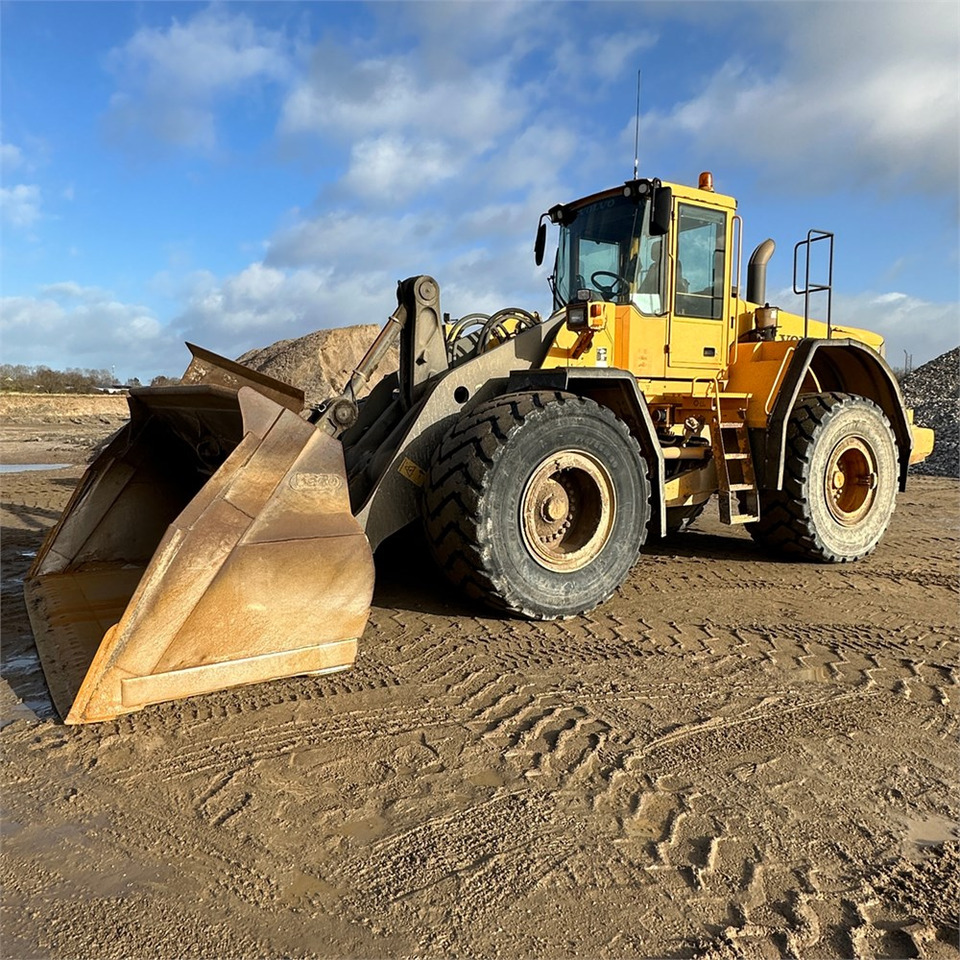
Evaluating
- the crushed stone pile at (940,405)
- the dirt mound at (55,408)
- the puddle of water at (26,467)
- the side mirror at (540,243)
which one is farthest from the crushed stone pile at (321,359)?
the side mirror at (540,243)

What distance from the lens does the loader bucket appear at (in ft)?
10.2

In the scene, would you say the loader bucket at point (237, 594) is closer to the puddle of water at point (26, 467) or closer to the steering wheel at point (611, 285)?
the steering wheel at point (611, 285)

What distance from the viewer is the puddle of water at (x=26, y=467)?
44.7 ft

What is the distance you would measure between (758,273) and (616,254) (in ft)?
5.73

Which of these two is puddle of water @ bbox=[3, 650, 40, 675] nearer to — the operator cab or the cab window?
the operator cab

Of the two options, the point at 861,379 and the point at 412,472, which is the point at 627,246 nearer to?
the point at 412,472

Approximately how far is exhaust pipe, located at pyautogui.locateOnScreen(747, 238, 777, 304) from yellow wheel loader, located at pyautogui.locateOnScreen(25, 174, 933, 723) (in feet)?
0.07

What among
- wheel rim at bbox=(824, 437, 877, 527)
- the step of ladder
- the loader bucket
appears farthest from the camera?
wheel rim at bbox=(824, 437, 877, 527)

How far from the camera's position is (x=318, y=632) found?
3576mm

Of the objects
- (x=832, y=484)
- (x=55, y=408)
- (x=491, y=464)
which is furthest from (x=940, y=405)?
(x=55, y=408)

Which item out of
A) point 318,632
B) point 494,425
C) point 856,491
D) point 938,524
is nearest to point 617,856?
point 318,632

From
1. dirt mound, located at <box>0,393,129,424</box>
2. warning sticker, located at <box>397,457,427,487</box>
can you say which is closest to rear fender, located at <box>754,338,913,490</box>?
warning sticker, located at <box>397,457,427,487</box>

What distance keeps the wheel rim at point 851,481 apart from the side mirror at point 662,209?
2543mm

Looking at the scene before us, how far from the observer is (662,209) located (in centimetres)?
551
